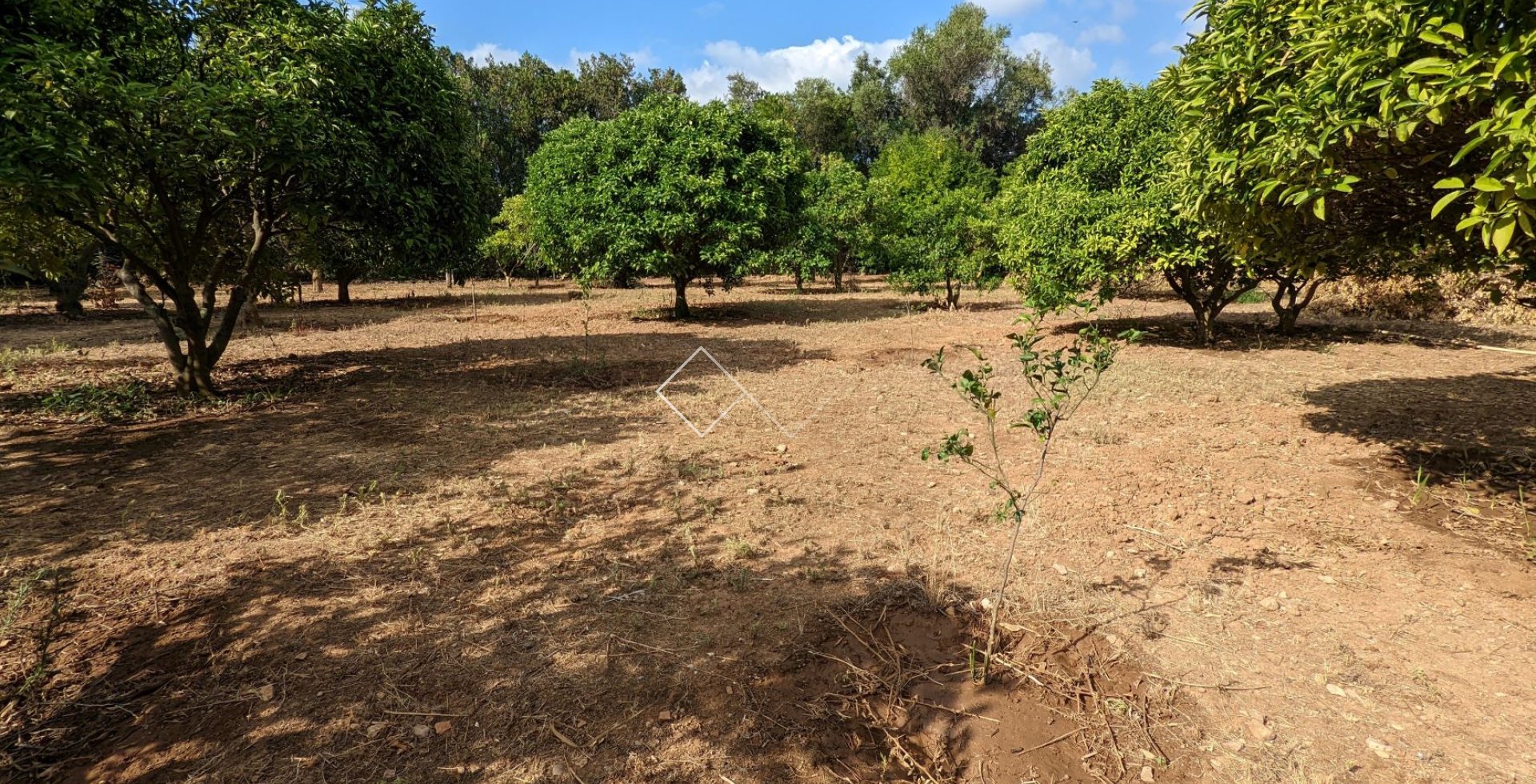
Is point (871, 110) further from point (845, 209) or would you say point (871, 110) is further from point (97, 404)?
point (97, 404)

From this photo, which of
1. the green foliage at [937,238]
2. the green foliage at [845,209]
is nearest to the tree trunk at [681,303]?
the green foliage at [845,209]

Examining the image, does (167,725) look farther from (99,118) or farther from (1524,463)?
(1524,463)

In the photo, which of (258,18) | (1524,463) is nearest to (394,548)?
(258,18)

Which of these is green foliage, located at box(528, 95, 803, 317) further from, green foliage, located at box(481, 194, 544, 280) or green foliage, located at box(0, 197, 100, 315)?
green foliage, located at box(0, 197, 100, 315)

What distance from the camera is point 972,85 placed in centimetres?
4519

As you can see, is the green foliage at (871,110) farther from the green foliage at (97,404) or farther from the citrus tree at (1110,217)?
the green foliage at (97,404)

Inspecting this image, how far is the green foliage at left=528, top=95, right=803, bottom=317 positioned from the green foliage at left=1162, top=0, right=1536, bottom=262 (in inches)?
505

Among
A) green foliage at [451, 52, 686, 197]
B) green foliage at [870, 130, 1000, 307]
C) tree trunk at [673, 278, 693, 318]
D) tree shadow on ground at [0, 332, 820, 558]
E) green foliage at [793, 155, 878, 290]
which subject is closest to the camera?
tree shadow on ground at [0, 332, 820, 558]

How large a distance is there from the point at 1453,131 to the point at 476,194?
41.6ft

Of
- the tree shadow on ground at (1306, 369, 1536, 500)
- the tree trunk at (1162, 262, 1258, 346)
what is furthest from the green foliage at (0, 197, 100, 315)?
the tree trunk at (1162, 262, 1258, 346)

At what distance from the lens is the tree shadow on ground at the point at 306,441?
5617 mm

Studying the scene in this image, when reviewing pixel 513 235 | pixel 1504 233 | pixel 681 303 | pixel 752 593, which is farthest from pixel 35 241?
pixel 513 235

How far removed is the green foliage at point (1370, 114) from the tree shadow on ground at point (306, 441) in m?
7.00

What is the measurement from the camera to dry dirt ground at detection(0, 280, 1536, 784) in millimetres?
3129
